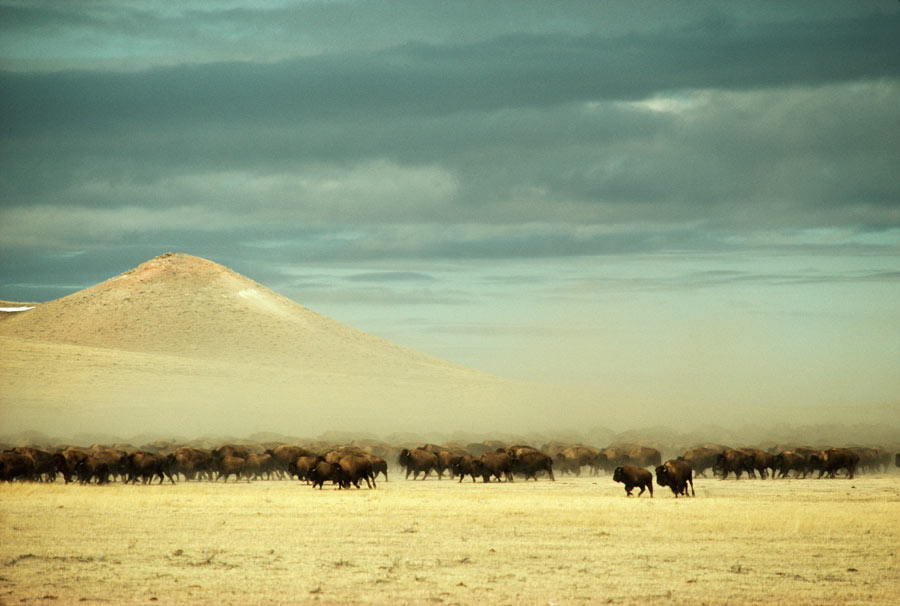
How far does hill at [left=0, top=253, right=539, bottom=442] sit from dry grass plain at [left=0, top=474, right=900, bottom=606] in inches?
3108

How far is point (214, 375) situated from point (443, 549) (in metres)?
127

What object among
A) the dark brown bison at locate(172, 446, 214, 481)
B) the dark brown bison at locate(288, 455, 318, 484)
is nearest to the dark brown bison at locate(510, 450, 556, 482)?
the dark brown bison at locate(288, 455, 318, 484)

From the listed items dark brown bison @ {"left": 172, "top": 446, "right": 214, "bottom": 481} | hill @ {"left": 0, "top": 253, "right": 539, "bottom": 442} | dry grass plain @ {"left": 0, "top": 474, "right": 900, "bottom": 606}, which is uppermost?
hill @ {"left": 0, "top": 253, "right": 539, "bottom": 442}

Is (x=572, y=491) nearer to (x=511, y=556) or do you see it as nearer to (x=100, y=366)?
(x=511, y=556)

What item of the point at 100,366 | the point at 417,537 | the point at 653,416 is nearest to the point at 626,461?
the point at 417,537

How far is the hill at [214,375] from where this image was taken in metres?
118

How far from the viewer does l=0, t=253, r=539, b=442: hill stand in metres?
118

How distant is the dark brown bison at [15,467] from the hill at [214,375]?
206ft

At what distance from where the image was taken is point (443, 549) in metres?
23.7

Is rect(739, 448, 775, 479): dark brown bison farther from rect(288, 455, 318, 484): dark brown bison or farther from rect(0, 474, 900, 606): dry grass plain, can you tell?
rect(288, 455, 318, 484): dark brown bison

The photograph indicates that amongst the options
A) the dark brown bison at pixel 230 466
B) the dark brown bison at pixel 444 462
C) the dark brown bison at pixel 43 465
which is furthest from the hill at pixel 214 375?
the dark brown bison at pixel 444 462

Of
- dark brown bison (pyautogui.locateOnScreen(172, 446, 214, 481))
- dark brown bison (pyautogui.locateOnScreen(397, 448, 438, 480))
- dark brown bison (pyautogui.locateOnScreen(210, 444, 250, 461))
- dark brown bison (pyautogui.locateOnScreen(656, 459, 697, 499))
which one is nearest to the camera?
dark brown bison (pyautogui.locateOnScreen(656, 459, 697, 499))

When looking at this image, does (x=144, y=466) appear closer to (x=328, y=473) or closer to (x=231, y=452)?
(x=231, y=452)

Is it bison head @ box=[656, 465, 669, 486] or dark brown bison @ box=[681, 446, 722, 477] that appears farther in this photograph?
dark brown bison @ box=[681, 446, 722, 477]
